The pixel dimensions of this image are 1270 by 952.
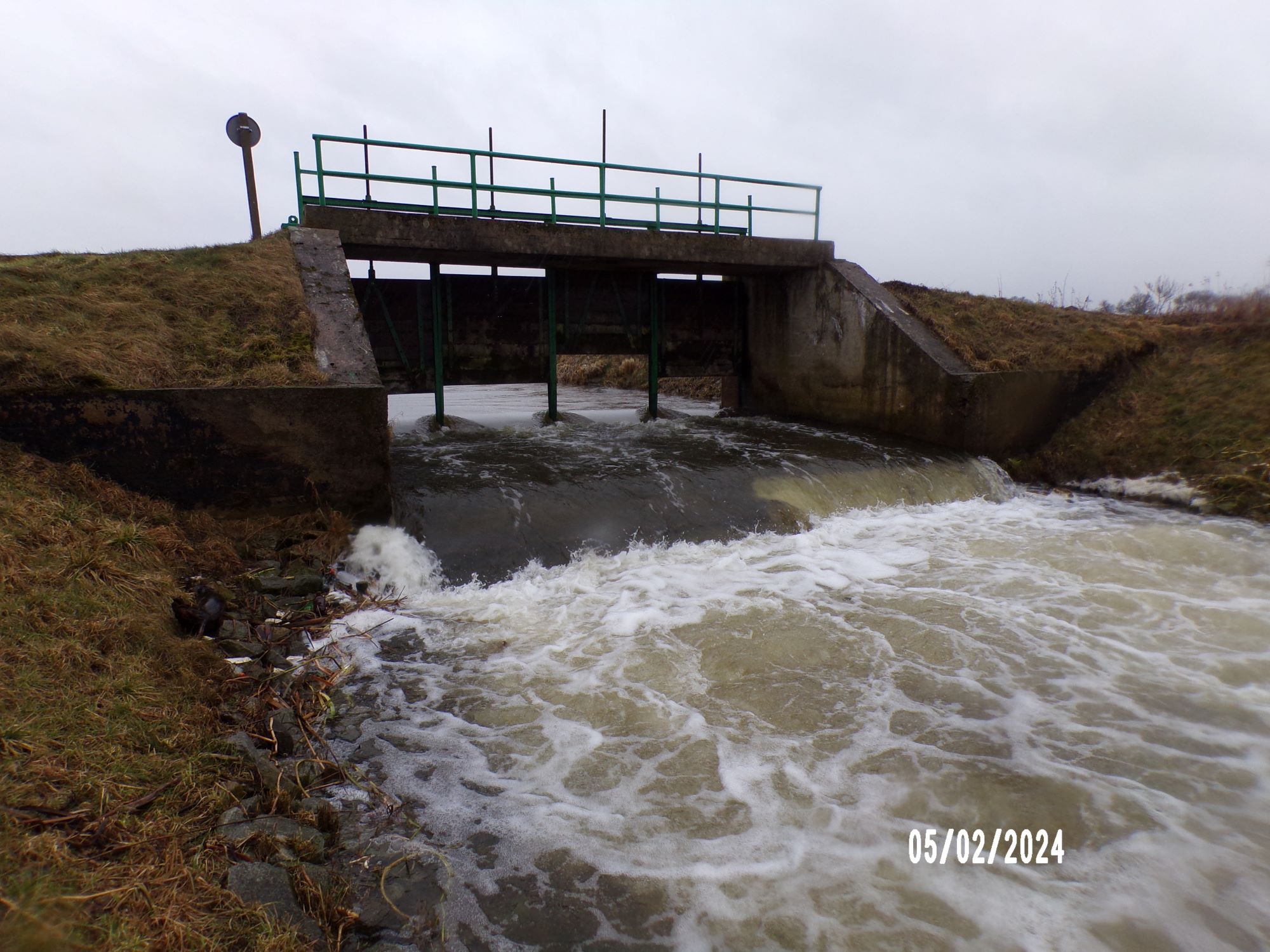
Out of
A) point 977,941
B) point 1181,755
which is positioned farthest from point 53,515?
point 1181,755

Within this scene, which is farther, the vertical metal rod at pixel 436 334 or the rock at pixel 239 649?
the vertical metal rod at pixel 436 334

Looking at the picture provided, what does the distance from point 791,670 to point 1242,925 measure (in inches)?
110

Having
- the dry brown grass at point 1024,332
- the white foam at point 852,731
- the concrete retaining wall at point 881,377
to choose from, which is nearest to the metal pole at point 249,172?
the white foam at point 852,731

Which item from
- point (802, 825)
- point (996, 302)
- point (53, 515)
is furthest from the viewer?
point (996, 302)

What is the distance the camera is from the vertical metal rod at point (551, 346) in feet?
48.4

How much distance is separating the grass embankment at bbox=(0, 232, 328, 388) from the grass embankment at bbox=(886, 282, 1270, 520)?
11374 mm

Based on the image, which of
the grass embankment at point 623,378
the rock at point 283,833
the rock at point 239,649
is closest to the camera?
the rock at point 283,833

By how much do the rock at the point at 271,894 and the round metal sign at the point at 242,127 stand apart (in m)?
12.4

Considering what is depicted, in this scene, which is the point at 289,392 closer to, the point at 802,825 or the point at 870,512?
the point at 802,825

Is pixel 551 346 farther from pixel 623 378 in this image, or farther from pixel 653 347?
pixel 623 378

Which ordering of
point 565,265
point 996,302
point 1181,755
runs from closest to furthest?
point 1181,755 < point 565,265 < point 996,302

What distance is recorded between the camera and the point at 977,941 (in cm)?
302

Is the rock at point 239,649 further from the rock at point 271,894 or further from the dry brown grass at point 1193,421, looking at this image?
the dry brown grass at point 1193,421

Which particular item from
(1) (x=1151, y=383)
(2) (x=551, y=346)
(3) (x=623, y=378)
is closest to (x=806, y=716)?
(2) (x=551, y=346)
